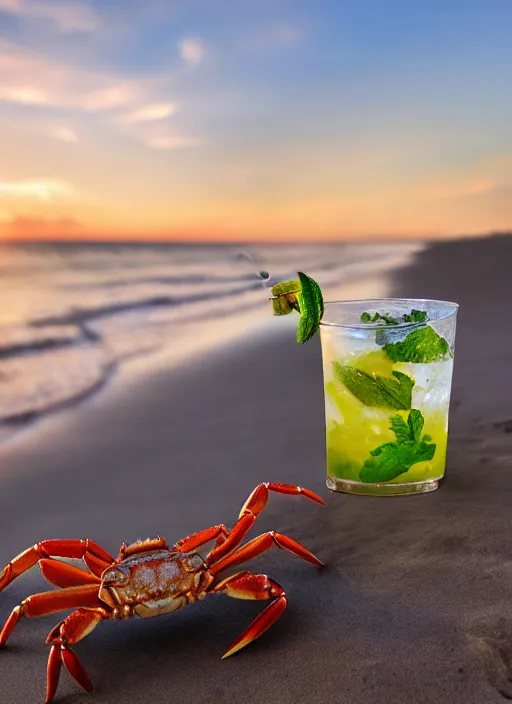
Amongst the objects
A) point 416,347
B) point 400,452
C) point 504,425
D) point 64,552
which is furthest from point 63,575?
point 504,425

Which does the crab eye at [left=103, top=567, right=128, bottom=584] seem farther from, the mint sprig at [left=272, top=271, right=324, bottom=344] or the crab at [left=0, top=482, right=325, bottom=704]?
the mint sprig at [left=272, top=271, right=324, bottom=344]

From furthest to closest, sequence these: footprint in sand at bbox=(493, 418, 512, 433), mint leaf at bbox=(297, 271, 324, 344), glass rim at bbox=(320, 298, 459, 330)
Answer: footprint in sand at bbox=(493, 418, 512, 433) < glass rim at bbox=(320, 298, 459, 330) < mint leaf at bbox=(297, 271, 324, 344)

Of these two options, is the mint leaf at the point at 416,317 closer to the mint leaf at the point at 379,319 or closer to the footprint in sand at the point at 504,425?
the mint leaf at the point at 379,319

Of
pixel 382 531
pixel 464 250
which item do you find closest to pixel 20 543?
pixel 382 531

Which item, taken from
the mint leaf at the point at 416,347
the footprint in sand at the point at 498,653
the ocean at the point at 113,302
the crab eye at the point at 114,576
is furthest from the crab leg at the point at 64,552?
the ocean at the point at 113,302

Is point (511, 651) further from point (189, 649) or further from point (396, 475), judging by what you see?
point (396, 475)

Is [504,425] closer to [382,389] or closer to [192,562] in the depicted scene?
[382,389]

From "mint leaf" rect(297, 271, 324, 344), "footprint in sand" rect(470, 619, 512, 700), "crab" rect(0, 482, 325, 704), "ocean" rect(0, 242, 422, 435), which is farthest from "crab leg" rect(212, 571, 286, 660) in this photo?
"ocean" rect(0, 242, 422, 435)
